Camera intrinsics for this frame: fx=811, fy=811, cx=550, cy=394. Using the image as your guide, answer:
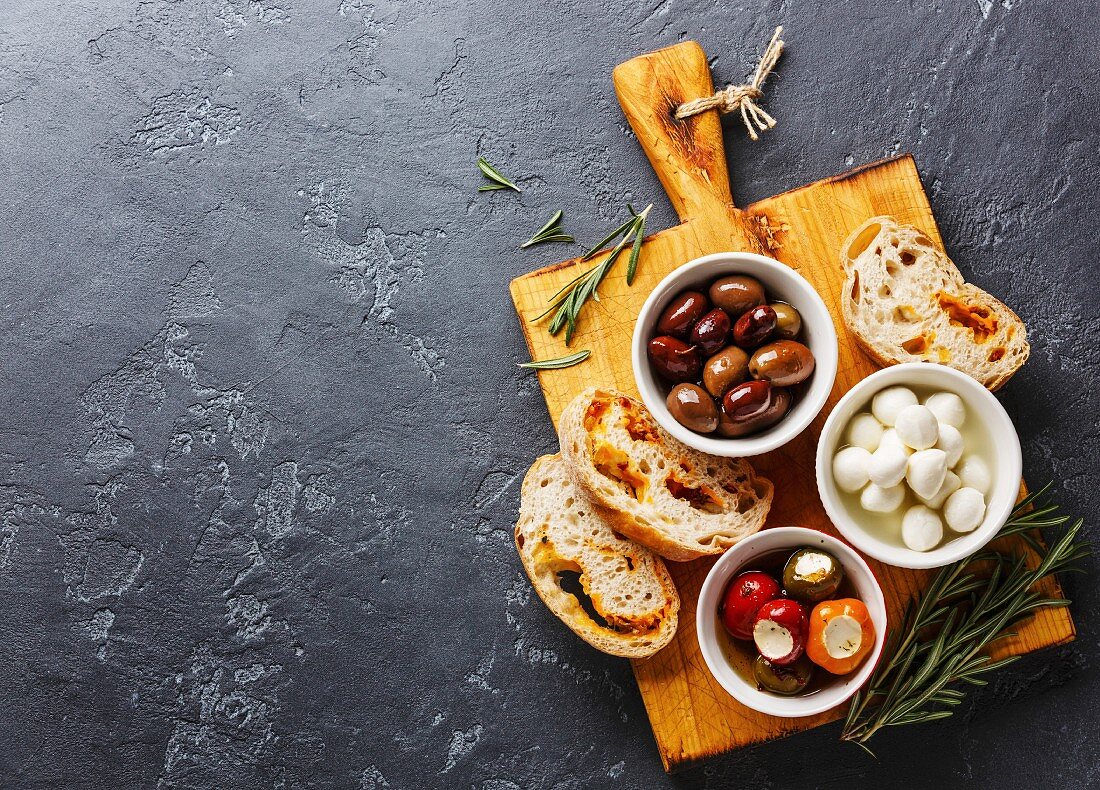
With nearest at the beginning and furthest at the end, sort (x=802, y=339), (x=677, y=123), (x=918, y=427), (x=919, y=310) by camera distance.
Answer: (x=918, y=427) < (x=802, y=339) < (x=919, y=310) < (x=677, y=123)

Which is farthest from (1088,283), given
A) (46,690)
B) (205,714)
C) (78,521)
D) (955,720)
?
(46,690)

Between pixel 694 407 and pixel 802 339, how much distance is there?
269 mm

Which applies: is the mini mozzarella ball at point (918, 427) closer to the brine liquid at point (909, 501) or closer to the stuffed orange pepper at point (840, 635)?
the brine liquid at point (909, 501)

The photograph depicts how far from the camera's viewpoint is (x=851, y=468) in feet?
4.95

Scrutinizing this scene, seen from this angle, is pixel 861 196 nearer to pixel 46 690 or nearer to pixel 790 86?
pixel 790 86

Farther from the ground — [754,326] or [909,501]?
[754,326]

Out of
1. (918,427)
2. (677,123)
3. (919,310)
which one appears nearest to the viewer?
(918,427)

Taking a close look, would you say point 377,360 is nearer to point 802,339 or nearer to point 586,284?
point 586,284

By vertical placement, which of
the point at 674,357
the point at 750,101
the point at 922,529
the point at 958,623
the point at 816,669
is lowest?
the point at 958,623

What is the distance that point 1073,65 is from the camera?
1908 millimetres

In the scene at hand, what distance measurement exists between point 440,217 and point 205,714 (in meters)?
1.29

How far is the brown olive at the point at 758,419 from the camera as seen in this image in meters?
1.50

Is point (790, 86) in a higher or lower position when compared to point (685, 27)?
lower

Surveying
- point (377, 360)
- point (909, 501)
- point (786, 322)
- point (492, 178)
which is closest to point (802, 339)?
point (786, 322)
